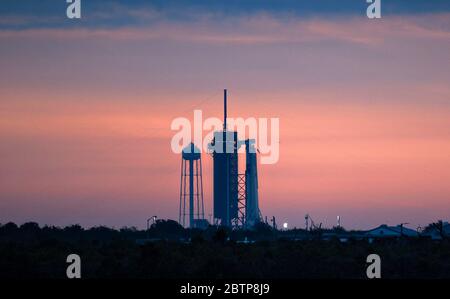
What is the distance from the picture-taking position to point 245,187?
157500 millimetres

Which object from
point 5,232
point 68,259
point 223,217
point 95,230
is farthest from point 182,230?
point 68,259

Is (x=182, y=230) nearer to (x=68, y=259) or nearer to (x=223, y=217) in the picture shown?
(x=223, y=217)

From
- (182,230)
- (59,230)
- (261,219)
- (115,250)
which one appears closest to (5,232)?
(59,230)

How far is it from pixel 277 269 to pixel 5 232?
71.9 m

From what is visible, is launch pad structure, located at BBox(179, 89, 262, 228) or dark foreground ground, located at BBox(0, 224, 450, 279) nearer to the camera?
dark foreground ground, located at BBox(0, 224, 450, 279)

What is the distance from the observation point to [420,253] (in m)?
70.7

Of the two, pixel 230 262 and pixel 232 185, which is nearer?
pixel 230 262

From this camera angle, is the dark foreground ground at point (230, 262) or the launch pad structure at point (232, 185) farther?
the launch pad structure at point (232, 185)

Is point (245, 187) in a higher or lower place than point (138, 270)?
higher
